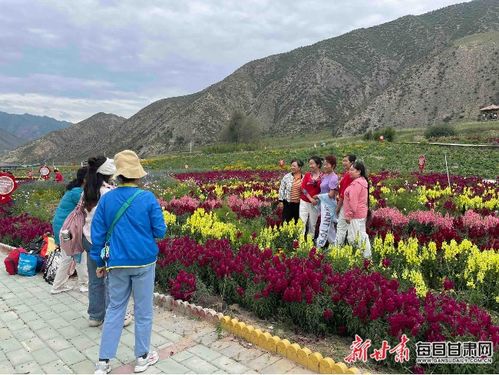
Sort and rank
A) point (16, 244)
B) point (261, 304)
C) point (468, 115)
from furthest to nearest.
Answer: point (468, 115) → point (16, 244) → point (261, 304)

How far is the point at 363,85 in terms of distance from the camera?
9906 centimetres

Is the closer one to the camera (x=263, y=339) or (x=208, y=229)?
(x=263, y=339)

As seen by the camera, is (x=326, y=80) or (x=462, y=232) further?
(x=326, y=80)

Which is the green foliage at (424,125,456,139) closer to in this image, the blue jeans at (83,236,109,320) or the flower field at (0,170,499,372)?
the flower field at (0,170,499,372)

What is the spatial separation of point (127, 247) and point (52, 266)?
12.4 feet

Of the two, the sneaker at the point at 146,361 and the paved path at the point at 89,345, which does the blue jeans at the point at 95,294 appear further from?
the sneaker at the point at 146,361

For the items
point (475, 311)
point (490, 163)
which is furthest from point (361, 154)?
point (475, 311)

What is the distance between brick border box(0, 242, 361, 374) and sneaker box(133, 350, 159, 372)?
0.93m

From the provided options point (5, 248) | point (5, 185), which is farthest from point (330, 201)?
point (5, 185)

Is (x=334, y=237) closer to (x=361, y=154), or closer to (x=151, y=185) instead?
(x=151, y=185)

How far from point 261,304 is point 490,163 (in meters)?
22.0

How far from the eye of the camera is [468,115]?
64.2m

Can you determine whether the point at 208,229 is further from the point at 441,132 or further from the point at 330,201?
the point at 441,132

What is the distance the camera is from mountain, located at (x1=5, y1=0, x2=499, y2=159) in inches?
2793
